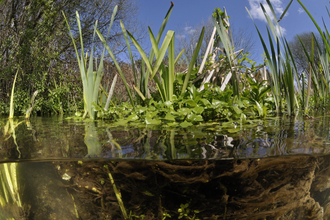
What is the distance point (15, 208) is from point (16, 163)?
0.31 meters

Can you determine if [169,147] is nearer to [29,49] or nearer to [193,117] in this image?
[193,117]

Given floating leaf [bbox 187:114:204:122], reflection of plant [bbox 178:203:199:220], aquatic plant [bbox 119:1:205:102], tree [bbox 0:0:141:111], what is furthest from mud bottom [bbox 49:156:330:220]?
tree [bbox 0:0:141:111]

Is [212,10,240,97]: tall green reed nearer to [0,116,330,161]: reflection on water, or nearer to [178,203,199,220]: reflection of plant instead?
[0,116,330,161]: reflection on water

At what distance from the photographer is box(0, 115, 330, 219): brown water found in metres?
0.81

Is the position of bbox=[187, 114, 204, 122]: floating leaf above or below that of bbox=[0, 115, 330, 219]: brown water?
above

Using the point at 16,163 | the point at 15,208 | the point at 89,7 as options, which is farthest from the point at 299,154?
the point at 89,7

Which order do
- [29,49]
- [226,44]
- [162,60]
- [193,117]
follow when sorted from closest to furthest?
[193,117], [226,44], [162,60], [29,49]

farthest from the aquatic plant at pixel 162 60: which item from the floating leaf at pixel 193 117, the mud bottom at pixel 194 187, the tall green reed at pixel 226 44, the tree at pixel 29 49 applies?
the tree at pixel 29 49

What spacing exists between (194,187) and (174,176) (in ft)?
0.30

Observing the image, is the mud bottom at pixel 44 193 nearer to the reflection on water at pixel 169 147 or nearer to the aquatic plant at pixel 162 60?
the reflection on water at pixel 169 147

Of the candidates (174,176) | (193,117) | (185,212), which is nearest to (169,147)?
(174,176)

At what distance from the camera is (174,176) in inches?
32.7

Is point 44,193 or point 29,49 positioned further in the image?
point 29,49

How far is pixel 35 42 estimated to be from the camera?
5.29 meters
